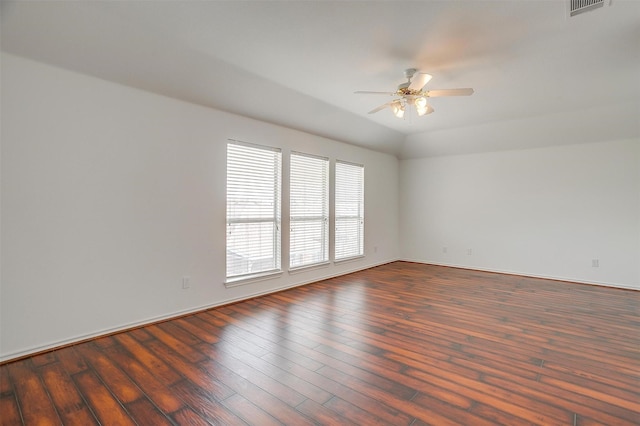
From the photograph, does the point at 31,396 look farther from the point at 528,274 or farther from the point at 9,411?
the point at 528,274

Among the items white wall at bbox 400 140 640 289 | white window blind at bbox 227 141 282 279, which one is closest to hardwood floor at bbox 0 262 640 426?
white window blind at bbox 227 141 282 279

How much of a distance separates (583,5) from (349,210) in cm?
417

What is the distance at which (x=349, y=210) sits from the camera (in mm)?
5852

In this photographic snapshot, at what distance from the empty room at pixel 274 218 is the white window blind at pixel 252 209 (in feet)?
0.10

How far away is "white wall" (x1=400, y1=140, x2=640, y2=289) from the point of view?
4883 millimetres

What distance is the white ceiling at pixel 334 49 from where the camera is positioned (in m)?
2.24

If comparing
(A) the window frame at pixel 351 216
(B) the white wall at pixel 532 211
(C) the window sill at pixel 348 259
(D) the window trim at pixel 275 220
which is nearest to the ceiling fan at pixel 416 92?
(D) the window trim at pixel 275 220

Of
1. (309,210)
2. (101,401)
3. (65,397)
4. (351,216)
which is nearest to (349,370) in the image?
(101,401)

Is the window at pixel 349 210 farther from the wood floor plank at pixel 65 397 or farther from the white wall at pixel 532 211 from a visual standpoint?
the wood floor plank at pixel 65 397

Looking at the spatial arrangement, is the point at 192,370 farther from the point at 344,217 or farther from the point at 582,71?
the point at 582,71

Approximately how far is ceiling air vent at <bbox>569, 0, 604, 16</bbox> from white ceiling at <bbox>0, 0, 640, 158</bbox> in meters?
0.07

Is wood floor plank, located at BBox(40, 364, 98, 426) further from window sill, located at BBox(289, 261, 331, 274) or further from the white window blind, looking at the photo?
window sill, located at BBox(289, 261, 331, 274)

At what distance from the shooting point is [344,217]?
18.7 feet

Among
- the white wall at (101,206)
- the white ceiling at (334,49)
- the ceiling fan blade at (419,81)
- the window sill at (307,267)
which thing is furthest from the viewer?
the window sill at (307,267)
